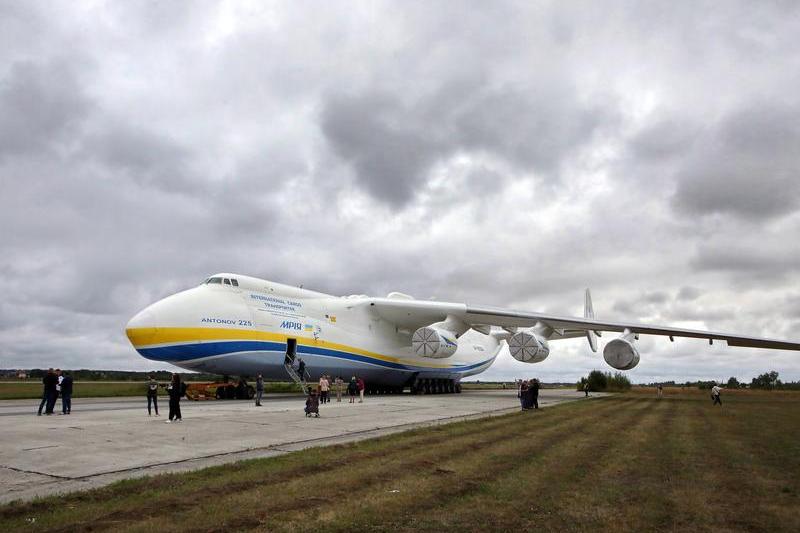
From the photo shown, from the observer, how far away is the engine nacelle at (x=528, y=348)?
24141mm

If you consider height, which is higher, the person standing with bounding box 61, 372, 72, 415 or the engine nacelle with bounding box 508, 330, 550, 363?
the engine nacelle with bounding box 508, 330, 550, 363

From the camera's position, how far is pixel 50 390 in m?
13.9

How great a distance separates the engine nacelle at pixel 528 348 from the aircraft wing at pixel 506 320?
3.39ft

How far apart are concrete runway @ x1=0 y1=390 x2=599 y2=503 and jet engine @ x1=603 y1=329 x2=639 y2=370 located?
11493 millimetres

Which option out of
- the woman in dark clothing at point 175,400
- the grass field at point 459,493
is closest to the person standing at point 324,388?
the woman in dark clothing at point 175,400

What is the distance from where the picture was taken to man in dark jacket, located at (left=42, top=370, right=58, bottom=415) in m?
13.8

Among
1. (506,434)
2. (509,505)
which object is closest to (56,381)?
(506,434)

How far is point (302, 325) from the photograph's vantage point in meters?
22.8

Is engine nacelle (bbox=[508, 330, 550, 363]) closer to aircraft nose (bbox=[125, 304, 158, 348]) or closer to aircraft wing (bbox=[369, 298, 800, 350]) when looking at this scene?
aircraft wing (bbox=[369, 298, 800, 350])

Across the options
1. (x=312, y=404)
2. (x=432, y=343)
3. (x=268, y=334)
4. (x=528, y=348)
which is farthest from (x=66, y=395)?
(x=528, y=348)

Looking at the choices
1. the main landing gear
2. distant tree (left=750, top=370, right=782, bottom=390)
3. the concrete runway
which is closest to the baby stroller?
the concrete runway

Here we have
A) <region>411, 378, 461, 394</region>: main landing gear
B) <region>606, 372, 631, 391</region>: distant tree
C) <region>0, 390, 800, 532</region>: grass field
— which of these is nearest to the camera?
<region>0, 390, 800, 532</region>: grass field

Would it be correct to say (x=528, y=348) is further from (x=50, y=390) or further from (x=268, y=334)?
(x=50, y=390)

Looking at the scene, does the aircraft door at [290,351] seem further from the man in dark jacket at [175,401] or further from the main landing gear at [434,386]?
the main landing gear at [434,386]
